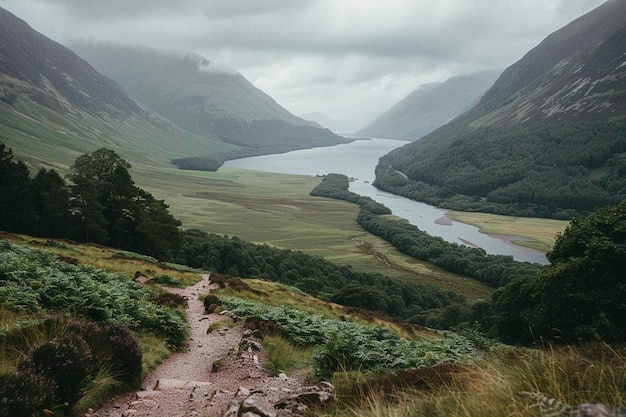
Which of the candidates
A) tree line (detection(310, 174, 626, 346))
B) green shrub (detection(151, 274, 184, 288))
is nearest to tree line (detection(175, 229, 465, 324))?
tree line (detection(310, 174, 626, 346))

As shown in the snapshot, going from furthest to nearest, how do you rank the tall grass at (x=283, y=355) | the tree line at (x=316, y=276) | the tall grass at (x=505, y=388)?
1. the tree line at (x=316, y=276)
2. the tall grass at (x=283, y=355)
3. the tall grass at (x=505, y=388)

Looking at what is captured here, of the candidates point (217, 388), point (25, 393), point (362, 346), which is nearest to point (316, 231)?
point (362, 346)

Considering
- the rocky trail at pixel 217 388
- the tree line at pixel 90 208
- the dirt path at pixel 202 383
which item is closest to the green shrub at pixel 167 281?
the dirt path at pixel 202 383

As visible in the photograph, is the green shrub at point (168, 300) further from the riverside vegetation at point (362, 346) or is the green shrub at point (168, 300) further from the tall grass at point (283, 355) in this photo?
the tall grass at point (283, 355)

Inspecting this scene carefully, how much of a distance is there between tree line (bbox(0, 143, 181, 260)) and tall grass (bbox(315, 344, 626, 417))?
169ft

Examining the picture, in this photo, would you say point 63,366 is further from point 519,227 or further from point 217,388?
point 519,227

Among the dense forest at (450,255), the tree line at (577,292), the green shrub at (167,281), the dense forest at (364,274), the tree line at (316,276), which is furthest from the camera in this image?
the dense forest at (450,255)

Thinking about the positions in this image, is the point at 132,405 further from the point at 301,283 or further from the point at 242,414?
the point at 301,283

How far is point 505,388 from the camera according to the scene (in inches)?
203

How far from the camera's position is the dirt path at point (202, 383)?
8.11 metres

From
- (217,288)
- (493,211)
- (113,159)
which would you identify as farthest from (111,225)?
(493,211)

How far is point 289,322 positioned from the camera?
16.7 m

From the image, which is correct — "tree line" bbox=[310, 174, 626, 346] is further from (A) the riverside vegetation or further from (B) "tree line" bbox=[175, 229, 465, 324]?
(B) "tree line" bbox=[175, 229, 465, 324]

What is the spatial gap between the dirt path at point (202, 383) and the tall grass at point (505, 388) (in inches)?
114
